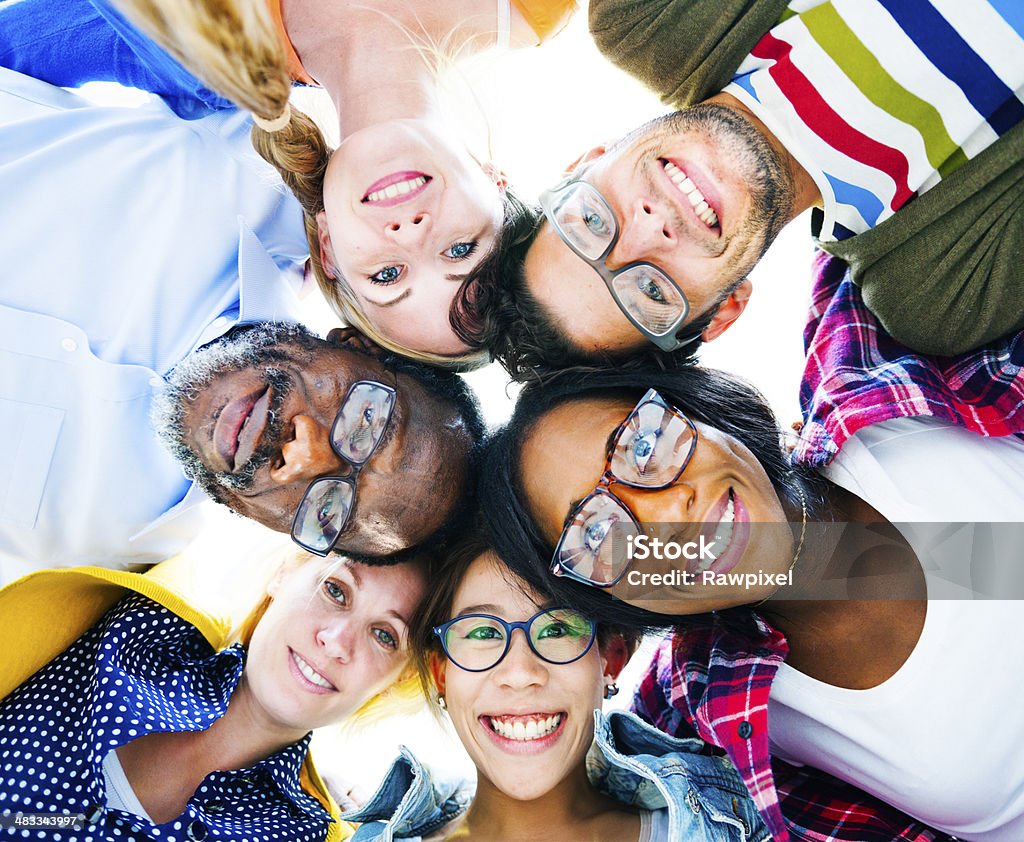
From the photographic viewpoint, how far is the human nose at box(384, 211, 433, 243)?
1601mm

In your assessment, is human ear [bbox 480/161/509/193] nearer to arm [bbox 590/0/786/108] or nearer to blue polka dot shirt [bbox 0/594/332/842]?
arm [bbox 590/0/786/108]

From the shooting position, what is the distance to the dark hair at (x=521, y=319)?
1.66m

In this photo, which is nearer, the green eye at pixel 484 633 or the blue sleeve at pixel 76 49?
the green eye at pixel 484 633

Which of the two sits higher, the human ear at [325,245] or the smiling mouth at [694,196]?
the smiling mouth at [694,196]

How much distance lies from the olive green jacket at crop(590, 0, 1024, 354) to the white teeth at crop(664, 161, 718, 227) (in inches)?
7.9

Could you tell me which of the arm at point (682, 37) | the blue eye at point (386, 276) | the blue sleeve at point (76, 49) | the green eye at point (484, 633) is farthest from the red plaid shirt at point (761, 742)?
the blue sleeve at point (76, 49)

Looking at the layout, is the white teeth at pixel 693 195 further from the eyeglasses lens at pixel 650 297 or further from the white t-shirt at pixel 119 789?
the white t-shirt at pixel 119 789

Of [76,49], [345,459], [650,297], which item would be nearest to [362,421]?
[345,459]

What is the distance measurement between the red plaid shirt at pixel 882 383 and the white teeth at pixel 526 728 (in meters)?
0.66

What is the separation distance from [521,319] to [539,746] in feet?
2.50

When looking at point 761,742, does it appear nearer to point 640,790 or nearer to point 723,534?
point 640,790

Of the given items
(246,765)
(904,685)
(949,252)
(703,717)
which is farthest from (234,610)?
(949,252)

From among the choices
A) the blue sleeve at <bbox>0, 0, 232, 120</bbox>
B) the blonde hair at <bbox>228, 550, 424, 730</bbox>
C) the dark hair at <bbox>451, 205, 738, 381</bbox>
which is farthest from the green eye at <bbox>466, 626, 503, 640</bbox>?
the blue sleeve at <bbox>0, 0, 232, 120</bbox>

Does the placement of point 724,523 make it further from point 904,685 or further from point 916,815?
point 916,815
